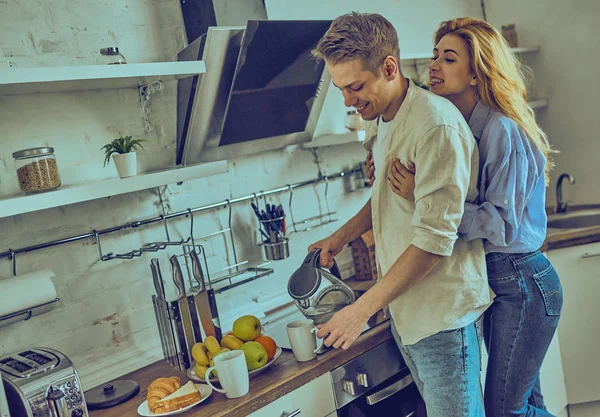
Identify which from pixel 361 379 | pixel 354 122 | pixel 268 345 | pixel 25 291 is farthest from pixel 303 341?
pixel 354 122

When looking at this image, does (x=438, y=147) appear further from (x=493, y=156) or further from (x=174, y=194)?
(x=174, y=194)

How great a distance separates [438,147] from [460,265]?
0.34 m

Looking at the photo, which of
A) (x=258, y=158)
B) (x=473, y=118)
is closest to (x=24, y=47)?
A: (x=258, y=158)

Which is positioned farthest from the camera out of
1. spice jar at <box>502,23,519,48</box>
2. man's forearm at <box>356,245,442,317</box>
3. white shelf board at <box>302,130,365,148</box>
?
spice jar at <box>502,23,519,48</box>

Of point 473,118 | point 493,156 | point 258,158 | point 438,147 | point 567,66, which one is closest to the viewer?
point 438,147

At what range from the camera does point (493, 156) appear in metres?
1.71

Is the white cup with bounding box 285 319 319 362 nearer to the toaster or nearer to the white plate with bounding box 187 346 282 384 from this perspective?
the white plate with bounding box 187 346 282 384

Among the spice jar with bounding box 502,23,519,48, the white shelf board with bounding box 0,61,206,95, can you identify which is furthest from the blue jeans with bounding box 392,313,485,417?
the spice jar with bounding box 502,23,519,48

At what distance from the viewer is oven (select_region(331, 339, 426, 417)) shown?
5.83ft

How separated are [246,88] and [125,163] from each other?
0.55m

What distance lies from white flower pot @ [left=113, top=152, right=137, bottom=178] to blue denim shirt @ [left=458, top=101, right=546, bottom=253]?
3.02ft

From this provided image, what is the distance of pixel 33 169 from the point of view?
62.3 inches

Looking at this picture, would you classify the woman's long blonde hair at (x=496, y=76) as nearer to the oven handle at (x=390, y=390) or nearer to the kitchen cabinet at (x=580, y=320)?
the oven handle at (x=390, y=390)

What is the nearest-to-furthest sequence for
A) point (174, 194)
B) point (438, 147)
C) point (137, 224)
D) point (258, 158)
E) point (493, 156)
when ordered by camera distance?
point (438, 147) → point (493, 156) → point (137, 224) → point (174, 194) → point (258, 158)
